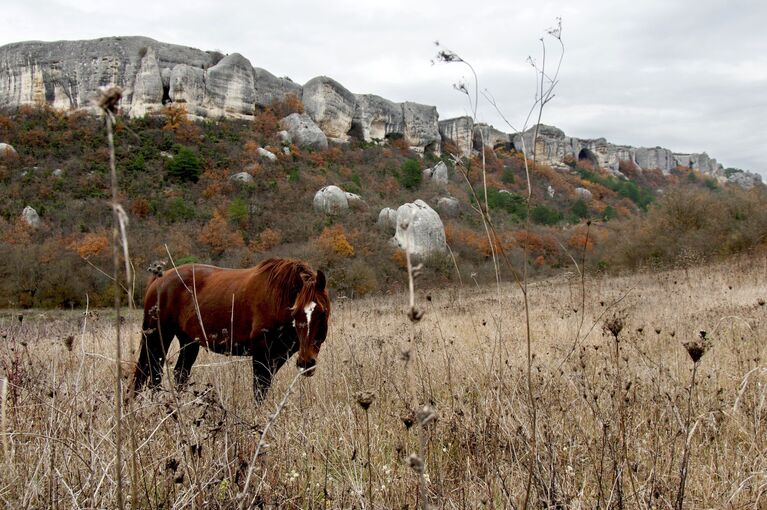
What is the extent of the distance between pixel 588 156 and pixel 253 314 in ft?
368

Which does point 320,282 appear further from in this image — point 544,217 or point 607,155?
point 607,155

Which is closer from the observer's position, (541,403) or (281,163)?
(541,403)

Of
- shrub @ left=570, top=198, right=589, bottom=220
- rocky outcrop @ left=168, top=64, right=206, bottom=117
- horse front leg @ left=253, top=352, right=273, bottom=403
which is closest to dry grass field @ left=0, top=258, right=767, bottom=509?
horse front leg @ left=253, top=352, right=273, bottom=403

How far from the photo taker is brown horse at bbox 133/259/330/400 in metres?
3.75

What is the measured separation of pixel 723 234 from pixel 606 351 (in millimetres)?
20451

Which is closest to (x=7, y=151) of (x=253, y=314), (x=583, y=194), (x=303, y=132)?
(x=303, y=132)

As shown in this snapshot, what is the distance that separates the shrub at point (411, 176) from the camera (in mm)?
55031

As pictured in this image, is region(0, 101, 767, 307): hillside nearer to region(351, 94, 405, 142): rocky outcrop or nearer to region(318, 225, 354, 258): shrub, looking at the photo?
region(318, 225, 354, 258): shrub

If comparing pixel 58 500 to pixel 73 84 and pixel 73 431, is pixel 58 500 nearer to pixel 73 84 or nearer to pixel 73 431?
A: pixel 73 431

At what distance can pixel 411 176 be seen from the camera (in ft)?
181

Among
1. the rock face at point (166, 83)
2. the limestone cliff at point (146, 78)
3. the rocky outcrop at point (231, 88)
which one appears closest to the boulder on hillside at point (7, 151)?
the rock face at point (166, 83)

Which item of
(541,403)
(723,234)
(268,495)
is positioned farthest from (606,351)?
(723,234)

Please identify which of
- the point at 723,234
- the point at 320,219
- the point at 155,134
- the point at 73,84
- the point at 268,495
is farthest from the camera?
A: the point at 73,84

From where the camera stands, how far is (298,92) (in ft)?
222
